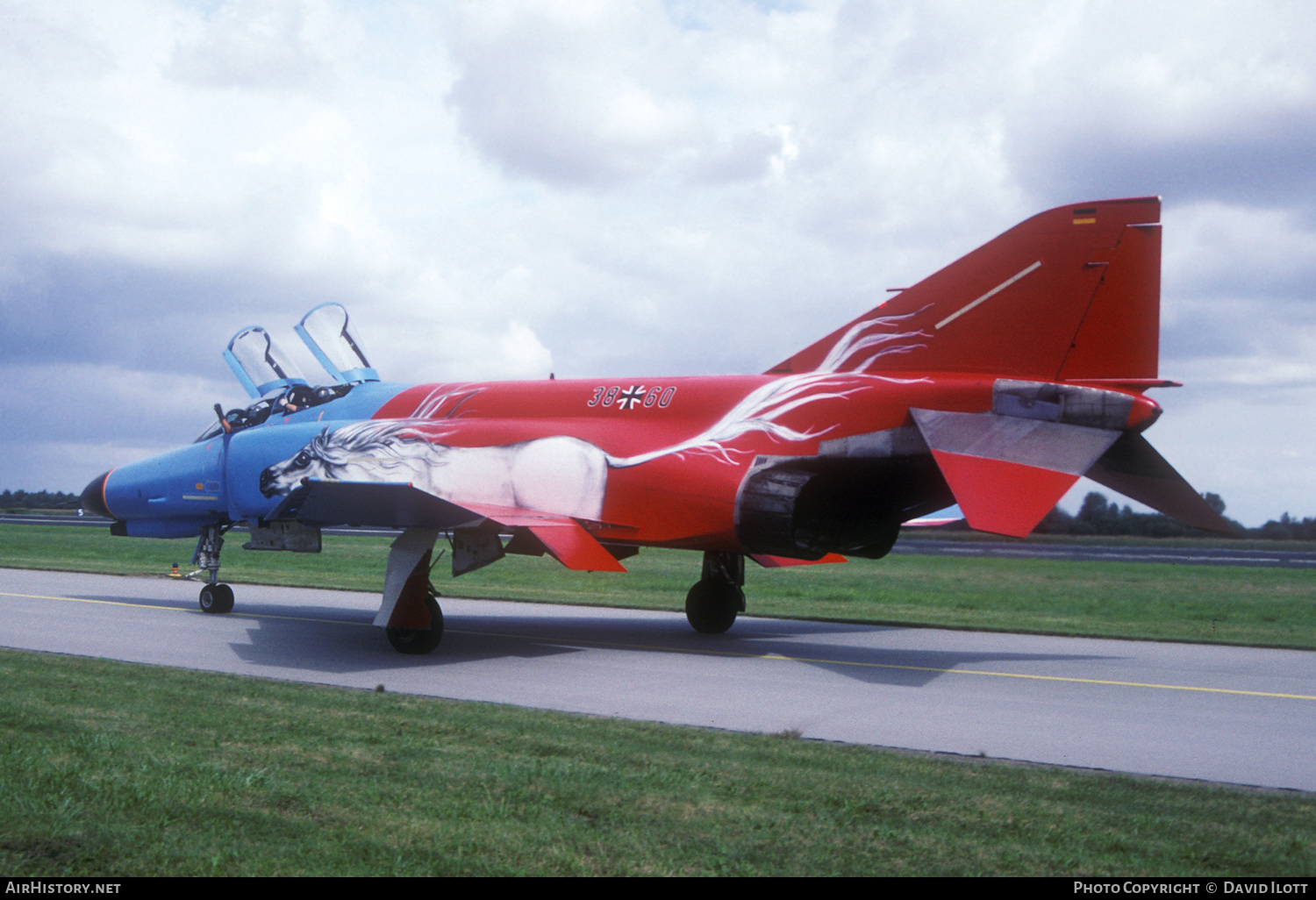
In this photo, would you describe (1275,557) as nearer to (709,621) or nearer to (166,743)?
(709,621)

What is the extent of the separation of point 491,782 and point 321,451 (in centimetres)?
963

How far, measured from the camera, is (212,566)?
1677 centimetres

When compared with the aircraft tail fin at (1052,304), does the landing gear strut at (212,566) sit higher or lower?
lower

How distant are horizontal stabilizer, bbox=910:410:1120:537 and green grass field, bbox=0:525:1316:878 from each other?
10.7 feet

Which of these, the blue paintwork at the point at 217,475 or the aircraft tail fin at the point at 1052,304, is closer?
the aircraft tail fin at the point at 1052,304

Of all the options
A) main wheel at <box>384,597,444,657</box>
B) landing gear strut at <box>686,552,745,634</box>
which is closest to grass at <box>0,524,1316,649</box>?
landing gear strut at <box>686,552,745,634</box>

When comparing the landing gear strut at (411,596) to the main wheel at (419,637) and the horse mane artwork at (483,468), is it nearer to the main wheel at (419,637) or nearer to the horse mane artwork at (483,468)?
the main wheel at (419,637)

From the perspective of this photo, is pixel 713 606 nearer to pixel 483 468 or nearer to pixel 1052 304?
pixel 483 468

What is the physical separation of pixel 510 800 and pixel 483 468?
27.4 ft

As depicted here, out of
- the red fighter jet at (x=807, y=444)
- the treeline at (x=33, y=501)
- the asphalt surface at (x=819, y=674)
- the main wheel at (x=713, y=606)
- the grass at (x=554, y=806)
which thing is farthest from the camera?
the treeline at (x=33, y=501)

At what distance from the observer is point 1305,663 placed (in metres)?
11.9

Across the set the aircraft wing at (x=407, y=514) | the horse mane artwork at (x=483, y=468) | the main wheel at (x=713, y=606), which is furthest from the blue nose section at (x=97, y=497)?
the main wheel at (x=713, y=606)

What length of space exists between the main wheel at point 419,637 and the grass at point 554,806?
440 centimetres

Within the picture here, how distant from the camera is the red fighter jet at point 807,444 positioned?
10.5 m
